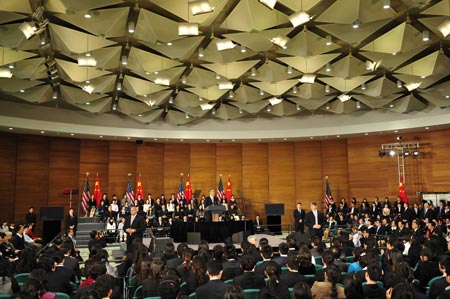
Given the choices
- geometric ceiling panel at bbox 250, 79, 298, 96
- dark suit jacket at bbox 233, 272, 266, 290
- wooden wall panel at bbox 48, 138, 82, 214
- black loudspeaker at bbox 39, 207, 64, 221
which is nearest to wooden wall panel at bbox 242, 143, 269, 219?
geometric ceiling panel at bbox 250, 79, 298, 96

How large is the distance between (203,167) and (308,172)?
6586mm

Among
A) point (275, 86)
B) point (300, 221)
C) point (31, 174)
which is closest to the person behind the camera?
point (300, 221)

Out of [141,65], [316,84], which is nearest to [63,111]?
[141,65]

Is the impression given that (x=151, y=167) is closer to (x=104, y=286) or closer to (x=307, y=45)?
(x=307, y=45)

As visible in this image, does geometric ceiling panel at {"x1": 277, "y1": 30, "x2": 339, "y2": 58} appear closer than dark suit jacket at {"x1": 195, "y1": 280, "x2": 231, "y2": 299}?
No

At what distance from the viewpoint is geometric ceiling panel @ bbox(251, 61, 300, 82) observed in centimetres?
1445

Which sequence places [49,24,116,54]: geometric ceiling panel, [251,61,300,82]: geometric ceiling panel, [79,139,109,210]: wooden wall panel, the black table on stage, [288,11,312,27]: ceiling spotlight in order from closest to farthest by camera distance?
[288,11,312,27]: ceiling spotlight < [49,24,116,54]: geometric ceiling panel < [251,61,300,82]: geometric ceiling panel < the black table on stage < [79,139,109,210]: wooden wall panel

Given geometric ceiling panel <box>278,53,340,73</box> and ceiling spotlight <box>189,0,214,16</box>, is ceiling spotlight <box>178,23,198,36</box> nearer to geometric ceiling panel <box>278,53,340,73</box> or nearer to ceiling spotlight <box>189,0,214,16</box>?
Answer: ceiling spotlight <box>189,0,214,16</box>

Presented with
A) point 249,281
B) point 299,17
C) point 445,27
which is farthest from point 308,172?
point 249,281

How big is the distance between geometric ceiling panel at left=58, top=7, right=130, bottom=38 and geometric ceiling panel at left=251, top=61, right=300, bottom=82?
5864mm

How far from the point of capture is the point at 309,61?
44.7 ft

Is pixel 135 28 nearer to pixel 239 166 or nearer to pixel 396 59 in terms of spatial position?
pixel 396 59

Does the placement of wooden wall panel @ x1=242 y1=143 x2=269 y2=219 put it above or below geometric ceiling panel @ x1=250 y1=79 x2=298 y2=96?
below

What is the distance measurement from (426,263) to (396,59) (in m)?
9.21
